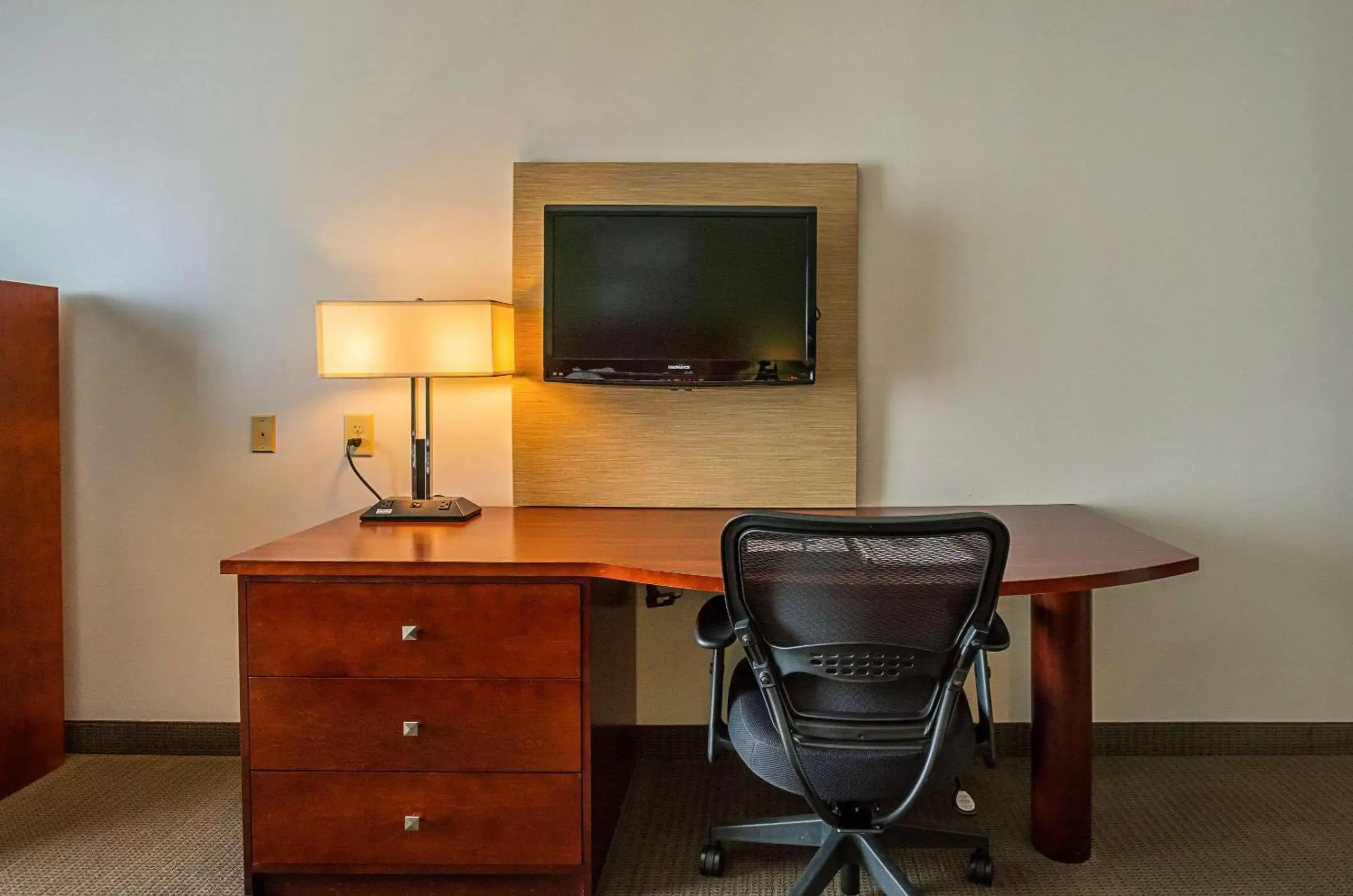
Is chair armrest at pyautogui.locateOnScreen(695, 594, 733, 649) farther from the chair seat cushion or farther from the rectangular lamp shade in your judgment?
the rectangular lamp shade

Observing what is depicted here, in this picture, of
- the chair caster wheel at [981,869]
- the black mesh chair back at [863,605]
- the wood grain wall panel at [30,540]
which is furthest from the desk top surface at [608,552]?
the wood grain wall panel at [30,540]

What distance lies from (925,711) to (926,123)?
61.5 inches

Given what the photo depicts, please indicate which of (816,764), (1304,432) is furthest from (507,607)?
(1304,432)

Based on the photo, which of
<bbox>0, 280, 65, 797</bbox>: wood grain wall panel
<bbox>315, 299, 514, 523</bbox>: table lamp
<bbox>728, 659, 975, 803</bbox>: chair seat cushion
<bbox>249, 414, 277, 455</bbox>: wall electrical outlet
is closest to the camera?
<bbox>728, 659, 975, 803</bbox>: chair seat cushion

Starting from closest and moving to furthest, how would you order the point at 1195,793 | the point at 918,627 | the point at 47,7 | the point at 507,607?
1. the point at 918,627
2. the point at 507,607
3. the point at 1195,793
4. the point at 47,7

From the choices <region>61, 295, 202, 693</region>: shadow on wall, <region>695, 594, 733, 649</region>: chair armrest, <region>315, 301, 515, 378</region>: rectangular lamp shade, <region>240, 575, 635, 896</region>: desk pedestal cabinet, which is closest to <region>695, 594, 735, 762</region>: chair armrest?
<region>695, 594, 733, 649</region>: chair armrest

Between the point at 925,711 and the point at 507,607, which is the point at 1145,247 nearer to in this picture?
the point at 925,711

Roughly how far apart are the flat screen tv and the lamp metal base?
39 centimetres

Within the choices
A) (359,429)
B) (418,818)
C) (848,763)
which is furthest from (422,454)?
(848,763)

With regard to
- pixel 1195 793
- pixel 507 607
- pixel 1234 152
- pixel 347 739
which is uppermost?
pixel 1234 152

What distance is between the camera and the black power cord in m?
2.60

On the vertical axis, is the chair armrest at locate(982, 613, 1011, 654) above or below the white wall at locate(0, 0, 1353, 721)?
below

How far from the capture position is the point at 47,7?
258 cm

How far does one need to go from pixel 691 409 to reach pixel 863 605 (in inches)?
40.9
